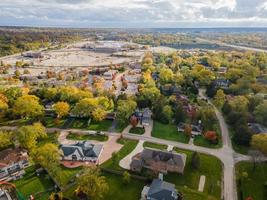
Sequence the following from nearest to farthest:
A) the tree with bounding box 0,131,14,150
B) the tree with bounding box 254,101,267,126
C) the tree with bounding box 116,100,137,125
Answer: the tree with bounding box 0,131,14,150 < the tree with bounding box 254,101,267,126 < the tree with bounding box 116,100,137,125

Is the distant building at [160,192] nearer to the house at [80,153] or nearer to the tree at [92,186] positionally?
the tree at [92,186]

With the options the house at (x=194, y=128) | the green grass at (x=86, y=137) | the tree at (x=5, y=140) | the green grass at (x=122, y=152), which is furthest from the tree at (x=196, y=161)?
the tree at (x=5, y=140)

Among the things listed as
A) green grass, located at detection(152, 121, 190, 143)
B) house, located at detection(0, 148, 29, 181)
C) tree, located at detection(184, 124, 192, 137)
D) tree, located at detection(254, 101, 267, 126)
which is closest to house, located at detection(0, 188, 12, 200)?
house, located at detection(0, 148, 29, 181)

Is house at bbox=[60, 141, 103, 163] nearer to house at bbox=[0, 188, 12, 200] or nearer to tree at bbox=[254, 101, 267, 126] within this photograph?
house at bbox=[0, 188, 12, 200]

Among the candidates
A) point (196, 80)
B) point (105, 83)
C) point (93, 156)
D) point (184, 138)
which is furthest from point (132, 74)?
point (93, 156)

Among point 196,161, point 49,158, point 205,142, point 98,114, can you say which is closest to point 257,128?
point 205,142

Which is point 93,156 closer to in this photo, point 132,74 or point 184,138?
point 184,138

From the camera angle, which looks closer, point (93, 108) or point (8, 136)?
point (8, 136)
